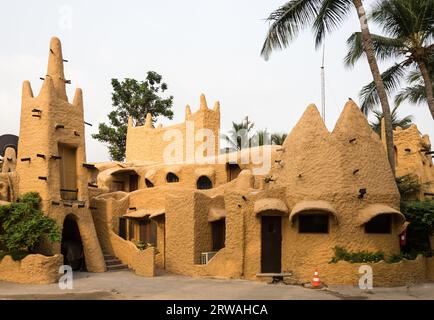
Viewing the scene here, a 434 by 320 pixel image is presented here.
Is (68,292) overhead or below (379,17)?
below

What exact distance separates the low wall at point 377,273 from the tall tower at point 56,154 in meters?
9.02

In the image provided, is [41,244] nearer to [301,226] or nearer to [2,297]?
[2,297]

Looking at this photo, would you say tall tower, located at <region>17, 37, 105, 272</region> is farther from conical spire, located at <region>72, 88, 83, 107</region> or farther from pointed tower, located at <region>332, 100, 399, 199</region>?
pointed tower, located at <region>332, 100, 399, 199</region>

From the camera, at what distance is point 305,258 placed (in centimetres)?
1716

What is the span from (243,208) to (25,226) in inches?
310

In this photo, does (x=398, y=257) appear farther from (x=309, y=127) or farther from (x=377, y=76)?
(x=377, y=76)

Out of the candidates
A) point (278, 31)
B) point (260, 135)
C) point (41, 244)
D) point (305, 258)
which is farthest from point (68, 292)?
point (260, 135)

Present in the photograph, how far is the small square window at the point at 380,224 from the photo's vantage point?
1725 cm

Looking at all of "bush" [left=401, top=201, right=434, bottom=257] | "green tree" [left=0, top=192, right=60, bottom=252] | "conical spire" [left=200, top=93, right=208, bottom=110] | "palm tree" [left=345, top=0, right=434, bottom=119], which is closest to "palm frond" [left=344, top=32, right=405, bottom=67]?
"palm tree" [left=345, top=0, right=434, bottom=119]

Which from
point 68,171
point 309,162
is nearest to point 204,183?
point 68,171

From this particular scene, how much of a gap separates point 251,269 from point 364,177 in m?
5.27

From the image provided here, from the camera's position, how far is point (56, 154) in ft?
64.4

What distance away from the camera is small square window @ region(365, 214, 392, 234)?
56.6ft

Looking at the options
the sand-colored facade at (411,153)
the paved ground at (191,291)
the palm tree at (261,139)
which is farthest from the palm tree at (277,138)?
the paved ground at (191,291)
